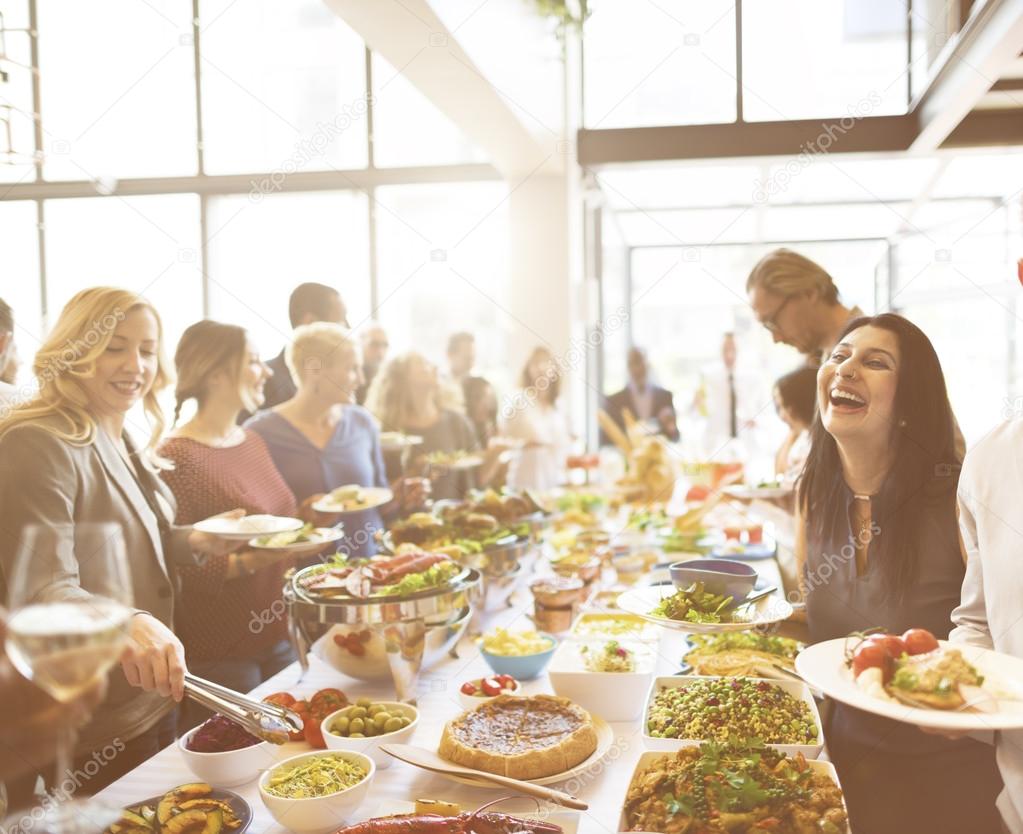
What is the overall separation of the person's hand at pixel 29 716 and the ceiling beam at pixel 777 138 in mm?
5675

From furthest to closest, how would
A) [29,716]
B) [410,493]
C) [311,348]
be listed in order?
[410,493], [311,348], [29,716]

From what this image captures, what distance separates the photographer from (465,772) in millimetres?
1579

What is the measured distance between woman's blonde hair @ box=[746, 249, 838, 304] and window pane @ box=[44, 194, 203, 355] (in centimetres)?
173

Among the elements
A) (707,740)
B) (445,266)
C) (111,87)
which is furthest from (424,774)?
(445,266)

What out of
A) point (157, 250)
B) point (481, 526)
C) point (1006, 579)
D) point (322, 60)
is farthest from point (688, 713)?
point (322, 60)

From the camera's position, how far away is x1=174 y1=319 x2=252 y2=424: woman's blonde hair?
2684mm

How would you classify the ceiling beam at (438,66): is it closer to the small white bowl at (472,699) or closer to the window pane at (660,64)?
the window pane at (660,64)

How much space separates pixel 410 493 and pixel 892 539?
1.99 meters

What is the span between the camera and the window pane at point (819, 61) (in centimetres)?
543

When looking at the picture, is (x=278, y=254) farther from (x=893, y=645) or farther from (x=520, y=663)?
(x=893, y=645)

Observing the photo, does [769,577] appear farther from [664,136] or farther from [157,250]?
[664,136]

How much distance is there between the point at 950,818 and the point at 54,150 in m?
2.73

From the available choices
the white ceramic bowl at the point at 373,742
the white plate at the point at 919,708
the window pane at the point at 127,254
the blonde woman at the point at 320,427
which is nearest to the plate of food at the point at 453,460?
the blonde woman at the point at 320,427

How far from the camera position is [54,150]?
7.10 feet
